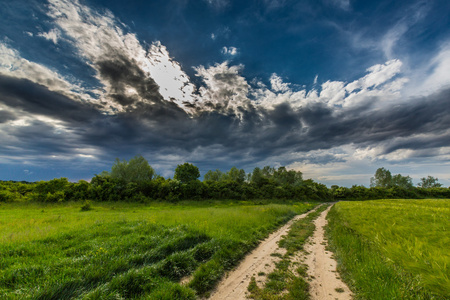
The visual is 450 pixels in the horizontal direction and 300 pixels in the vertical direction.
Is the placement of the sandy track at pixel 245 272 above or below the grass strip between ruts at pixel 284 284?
below

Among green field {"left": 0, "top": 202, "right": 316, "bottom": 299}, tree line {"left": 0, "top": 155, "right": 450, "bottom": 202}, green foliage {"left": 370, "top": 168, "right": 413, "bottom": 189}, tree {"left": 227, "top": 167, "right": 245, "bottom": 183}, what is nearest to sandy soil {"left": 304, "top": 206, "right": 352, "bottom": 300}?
green field {"left": 0, "top": 202, "right": 316, "bottom": 299}

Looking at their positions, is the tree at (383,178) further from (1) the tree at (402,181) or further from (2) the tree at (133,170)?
(2) the tree at (133,170)

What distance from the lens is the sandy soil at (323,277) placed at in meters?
4.51

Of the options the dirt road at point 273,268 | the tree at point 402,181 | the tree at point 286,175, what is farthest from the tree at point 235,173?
the tree at point 402,181

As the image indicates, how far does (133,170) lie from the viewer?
53156 millimetres

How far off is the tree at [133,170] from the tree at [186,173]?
372 inches

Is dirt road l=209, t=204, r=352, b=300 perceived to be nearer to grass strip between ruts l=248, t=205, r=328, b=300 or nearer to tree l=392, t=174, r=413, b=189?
grass strip between ruts l=248, t=205, r=328, b=300

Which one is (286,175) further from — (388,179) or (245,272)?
(245,272)

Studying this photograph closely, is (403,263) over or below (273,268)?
over

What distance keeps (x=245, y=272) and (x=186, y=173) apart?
157 ft

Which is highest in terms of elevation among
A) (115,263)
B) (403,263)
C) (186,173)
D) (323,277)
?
(186,173)

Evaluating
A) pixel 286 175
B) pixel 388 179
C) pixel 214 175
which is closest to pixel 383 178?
pixel 388 179

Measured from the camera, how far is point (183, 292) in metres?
4.27

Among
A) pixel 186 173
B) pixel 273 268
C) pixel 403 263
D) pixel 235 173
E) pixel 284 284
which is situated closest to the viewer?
pixel 403 263
